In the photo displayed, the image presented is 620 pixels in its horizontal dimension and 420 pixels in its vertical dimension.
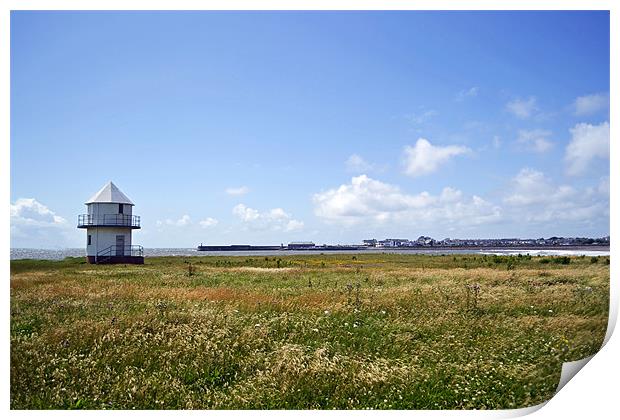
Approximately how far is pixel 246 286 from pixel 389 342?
9718 millimetres

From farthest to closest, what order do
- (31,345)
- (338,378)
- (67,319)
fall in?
(67,319), (31,345), (338,378)

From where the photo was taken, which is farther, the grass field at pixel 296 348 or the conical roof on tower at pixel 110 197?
the conical roof on tower at pixel 110 197

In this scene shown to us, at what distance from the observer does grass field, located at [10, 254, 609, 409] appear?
880 cm

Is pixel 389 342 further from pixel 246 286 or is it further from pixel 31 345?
pixel 246 286

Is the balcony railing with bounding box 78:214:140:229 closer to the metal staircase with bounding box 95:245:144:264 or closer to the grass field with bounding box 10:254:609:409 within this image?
the metal staircase with bounding box 95:245:144:264

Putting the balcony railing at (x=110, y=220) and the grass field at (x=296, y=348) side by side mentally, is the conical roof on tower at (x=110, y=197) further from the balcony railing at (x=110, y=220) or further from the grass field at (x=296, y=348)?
the grass field at (x=296, y=348)

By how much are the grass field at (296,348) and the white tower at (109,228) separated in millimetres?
17627

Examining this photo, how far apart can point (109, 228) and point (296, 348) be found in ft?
91.2

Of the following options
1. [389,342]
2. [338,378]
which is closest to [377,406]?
[338,378]

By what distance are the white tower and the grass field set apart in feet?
57.8

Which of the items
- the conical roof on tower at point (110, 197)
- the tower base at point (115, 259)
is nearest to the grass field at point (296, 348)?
the conical roof on tower at point (110, 197)

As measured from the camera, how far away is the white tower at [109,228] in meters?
32.8

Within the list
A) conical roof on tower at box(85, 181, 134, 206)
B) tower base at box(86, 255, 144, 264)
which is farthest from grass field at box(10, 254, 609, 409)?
tower base at box(86, 255, 144, 264)
